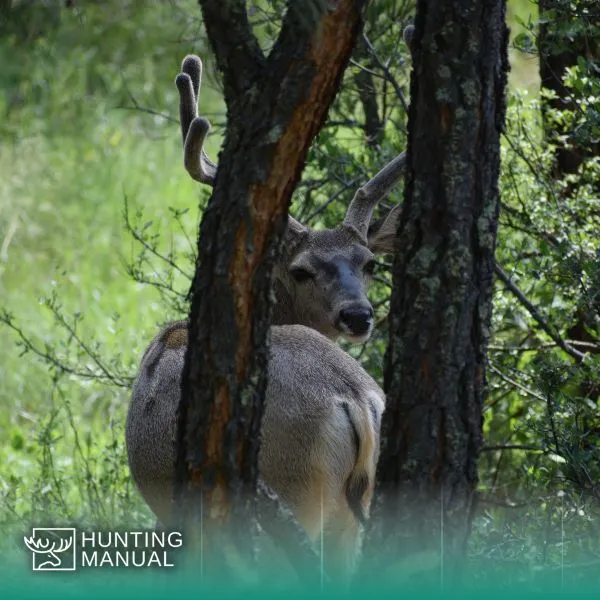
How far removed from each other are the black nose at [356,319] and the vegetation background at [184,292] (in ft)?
2.52

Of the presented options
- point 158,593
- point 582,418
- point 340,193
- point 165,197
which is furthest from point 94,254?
point 158,593

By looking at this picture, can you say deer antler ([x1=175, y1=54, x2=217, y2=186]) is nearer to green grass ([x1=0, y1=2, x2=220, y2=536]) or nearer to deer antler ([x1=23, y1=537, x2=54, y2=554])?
green grass ([x1=0, y1=2, x2=220, y2=536])

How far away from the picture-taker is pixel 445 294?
387 centimetres

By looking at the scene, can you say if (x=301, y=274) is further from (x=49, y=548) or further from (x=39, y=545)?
(x=49, y=548)

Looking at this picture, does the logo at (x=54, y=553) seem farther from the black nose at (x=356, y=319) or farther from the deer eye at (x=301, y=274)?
the deer eye at (x=301, y=274)

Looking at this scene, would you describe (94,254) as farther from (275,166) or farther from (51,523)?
(275,166)

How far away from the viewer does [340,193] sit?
748 centimetres

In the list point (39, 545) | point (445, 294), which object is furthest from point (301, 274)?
point (445, 294)

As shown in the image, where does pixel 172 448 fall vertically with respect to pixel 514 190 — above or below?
below

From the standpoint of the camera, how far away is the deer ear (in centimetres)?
682

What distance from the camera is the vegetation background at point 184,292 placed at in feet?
12.4

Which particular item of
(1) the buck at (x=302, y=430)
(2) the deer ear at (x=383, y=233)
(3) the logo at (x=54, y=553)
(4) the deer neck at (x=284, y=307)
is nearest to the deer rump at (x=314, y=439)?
(1) the buck at (x=302, y=430)

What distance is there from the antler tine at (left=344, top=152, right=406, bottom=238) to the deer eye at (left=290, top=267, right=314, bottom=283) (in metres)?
0.37

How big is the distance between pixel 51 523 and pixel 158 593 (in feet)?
9.13
